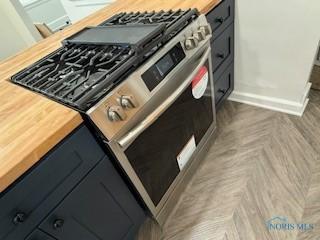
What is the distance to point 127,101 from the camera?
2.46 feet

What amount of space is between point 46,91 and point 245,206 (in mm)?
1132

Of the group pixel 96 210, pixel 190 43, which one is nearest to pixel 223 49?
pixel 190 43

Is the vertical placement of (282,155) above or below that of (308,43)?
below

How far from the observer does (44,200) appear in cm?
67

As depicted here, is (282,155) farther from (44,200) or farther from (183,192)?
(44,200)

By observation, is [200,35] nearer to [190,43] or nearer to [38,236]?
[190,43]

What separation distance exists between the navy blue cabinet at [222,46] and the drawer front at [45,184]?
91cm

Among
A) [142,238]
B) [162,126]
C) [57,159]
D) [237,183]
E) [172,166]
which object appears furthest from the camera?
[237,183]

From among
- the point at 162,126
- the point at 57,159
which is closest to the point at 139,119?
the point at 162,126

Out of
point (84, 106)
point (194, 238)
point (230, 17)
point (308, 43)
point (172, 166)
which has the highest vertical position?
point (84, 106)

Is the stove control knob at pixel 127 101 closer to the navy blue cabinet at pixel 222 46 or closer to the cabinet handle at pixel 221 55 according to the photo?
the navy blue cabinet at pixel 222 46

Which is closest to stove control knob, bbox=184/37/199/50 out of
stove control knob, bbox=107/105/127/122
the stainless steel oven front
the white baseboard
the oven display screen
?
the stainless steel oven front

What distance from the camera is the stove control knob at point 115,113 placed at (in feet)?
2.35

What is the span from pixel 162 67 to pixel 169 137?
33cm
